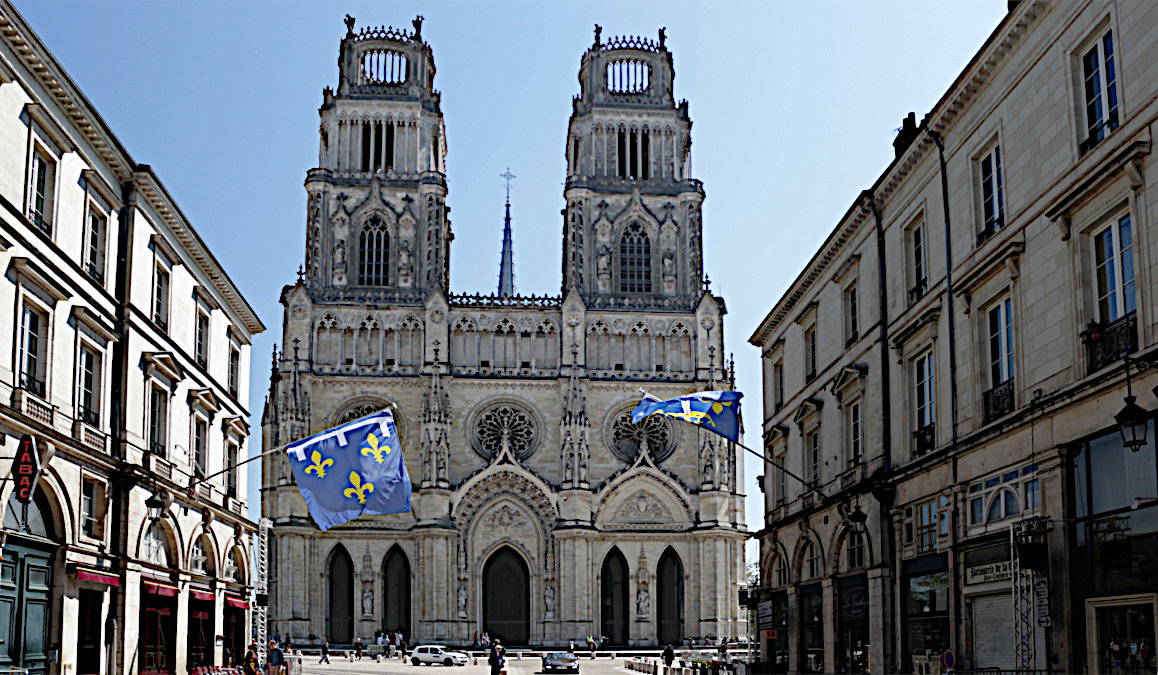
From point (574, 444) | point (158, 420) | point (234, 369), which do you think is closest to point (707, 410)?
point (158, 420)

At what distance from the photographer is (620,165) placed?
3305 inches

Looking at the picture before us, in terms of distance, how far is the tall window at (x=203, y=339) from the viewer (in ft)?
125

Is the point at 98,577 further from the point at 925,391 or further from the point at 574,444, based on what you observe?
the point at 574,444

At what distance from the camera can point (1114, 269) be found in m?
19.6

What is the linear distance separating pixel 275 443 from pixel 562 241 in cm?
2230

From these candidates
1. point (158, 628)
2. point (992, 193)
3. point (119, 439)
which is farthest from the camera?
point (158, 628)

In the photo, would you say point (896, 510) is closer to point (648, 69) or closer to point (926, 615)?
point (926, 615)

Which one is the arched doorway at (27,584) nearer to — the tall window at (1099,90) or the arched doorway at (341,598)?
the tall window at (1099,90)

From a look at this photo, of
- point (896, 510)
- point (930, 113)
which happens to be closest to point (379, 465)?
point (896, 510)

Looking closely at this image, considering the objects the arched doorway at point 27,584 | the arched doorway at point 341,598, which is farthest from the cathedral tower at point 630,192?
the arched doorway at point 27,584

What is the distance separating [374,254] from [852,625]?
2105 inches

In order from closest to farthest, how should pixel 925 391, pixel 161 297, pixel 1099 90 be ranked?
pixel 1099 90, pixel 925 391, pixel 161 297

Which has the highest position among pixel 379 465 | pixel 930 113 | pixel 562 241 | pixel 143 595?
pixel 562 241

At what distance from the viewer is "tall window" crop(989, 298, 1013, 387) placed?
2372cm
